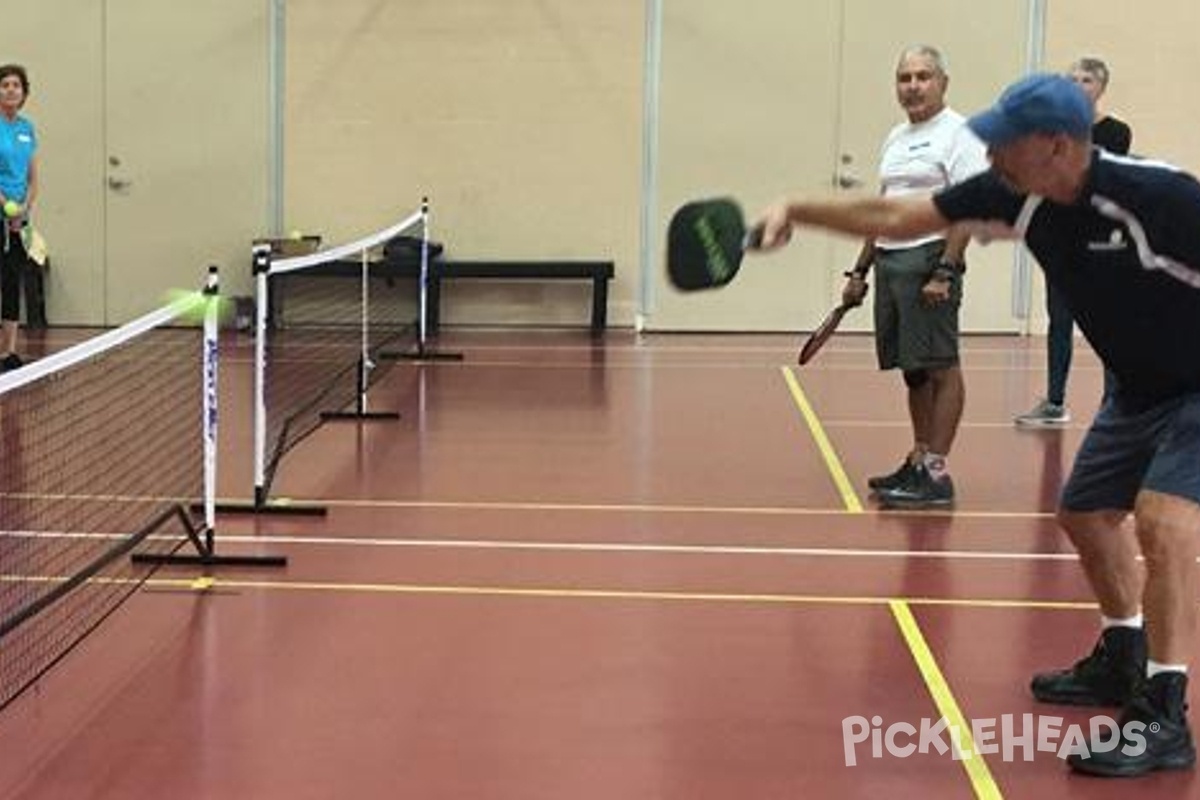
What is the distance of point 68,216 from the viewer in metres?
14.9

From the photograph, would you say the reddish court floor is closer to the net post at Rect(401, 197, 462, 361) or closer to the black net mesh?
the black net mesh

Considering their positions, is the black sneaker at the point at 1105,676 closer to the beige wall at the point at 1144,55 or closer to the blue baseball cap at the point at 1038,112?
the blue baseball cap at the point at 1038,112

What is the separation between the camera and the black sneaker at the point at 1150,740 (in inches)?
159

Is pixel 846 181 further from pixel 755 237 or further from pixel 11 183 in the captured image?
pixel 755 237

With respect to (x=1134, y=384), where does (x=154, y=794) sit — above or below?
below

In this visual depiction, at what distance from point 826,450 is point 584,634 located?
3781 millimetres

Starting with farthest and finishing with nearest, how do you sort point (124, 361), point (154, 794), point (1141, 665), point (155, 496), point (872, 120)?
point (872, 120) < point (124, 361) < point (155, 496) < point (1141, 665) < point (154, 794)

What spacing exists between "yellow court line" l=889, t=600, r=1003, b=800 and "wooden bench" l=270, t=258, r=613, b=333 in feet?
30.3

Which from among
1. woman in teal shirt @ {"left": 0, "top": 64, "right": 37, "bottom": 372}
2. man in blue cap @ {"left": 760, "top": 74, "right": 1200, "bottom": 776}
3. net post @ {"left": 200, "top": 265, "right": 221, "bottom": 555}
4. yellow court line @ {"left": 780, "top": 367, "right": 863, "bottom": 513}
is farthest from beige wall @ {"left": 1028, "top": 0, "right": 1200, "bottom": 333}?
man in blue cap @ {"left": 760, "top": 74, "right": 1200, "bottom": 776}

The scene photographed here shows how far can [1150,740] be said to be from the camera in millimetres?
4082

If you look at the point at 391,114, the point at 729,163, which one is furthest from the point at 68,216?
the point at 729,163

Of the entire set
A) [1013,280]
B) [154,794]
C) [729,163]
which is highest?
[729,163]

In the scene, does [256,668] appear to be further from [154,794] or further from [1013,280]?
[1013,280]

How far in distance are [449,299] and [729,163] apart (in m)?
2.94
